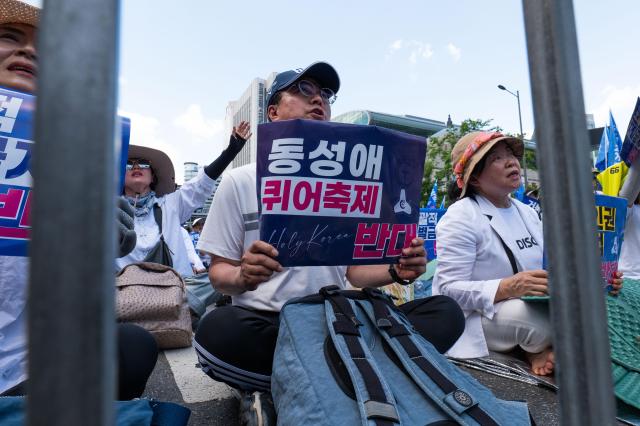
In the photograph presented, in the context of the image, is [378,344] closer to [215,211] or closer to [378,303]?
[378,303]

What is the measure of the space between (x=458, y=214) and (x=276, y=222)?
126 cm

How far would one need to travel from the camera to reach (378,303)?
53.6 inches

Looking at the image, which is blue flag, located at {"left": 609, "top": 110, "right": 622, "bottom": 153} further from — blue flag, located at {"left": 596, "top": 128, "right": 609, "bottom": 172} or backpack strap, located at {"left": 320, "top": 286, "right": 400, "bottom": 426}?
backpack strap, located at {"left": 320, "top": 286, "right": 400, "bottom": 426}

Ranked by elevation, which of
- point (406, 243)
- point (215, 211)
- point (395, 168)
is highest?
point (395, 168)

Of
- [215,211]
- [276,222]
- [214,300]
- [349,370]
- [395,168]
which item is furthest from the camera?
[214,300]

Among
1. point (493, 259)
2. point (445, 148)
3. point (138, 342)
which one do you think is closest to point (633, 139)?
point (493, 259)

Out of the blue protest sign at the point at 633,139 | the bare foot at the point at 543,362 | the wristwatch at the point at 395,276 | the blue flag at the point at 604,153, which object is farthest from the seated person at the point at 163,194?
the blue flag at the point at 604,153

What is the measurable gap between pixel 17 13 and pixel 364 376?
54.8 inches

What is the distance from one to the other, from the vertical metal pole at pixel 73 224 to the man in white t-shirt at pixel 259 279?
3.11ft

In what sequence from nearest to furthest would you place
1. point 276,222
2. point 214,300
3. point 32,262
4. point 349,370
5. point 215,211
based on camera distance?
point 32,262 < point 349,370 < point 276,222 < point 215,211 < point 214,300

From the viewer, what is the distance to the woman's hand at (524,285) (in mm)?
1808

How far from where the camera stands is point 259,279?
128 cm

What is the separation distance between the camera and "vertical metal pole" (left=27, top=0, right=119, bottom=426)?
9.2 inches

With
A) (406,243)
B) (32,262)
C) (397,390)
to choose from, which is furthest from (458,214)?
(32,262)
